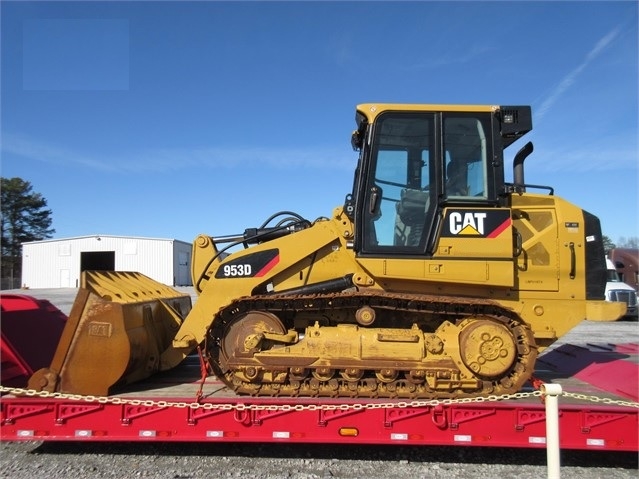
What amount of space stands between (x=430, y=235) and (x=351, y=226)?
0.86m

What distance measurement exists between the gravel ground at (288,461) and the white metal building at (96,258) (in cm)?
3259

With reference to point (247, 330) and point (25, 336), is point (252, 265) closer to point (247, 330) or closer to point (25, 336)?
point (247, 330)

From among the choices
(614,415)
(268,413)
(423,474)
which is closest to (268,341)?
(268,413)

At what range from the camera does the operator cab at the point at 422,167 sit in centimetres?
495

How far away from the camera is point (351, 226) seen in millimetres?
5094

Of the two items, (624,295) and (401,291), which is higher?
(401,291)

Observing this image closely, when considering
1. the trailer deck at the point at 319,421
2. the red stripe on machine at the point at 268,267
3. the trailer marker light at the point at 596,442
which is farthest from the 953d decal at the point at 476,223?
the trailer marker light at the point at 596,442

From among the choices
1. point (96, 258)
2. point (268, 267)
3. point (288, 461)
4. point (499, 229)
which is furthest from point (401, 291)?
point (96, 258)

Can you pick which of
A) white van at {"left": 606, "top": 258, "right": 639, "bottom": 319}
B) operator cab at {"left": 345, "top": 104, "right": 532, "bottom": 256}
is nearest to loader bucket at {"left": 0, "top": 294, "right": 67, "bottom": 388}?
operator cab at {"left": 345, "top": 104, "right": 532, "bottom": 256}

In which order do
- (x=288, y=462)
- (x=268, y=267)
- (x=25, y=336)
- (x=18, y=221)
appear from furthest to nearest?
(x=18, y=221), (x=25, y=336), (x=268, y=267), (x=288, y=462)

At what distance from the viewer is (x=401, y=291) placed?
5027 mm

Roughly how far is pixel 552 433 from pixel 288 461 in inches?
105

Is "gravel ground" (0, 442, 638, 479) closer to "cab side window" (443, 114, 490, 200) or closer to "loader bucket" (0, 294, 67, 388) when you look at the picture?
"loader bucket" (0, 294, 67, 388)

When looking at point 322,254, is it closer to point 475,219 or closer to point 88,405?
point 475,219
